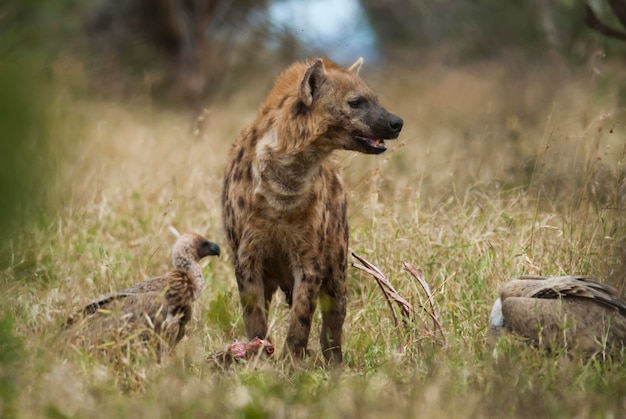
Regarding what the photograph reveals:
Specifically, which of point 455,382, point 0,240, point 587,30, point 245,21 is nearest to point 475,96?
point 245,21

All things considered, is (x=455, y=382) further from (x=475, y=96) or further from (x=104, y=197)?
(x=475, y=96)

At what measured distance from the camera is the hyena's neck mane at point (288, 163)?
4.62m

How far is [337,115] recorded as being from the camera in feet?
15.3

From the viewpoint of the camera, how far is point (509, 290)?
4504 mm

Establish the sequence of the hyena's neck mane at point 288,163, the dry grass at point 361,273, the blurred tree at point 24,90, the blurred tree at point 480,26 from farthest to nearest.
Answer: the blurred tree at point 480,26, the hyena's neck mane at point 288,163, the dry grass at point 361,273, the blurred tree at point 24,90

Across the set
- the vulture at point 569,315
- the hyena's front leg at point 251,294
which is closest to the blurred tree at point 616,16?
the vulture at point 569,315

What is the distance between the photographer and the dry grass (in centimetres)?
357

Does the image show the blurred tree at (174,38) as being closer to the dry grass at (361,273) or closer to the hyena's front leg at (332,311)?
the dry grass at (361,273)

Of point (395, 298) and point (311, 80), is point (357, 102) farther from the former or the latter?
point (395, 298)

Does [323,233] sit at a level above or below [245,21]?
below

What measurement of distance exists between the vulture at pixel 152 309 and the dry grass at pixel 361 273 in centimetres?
13

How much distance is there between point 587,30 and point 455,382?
428cm

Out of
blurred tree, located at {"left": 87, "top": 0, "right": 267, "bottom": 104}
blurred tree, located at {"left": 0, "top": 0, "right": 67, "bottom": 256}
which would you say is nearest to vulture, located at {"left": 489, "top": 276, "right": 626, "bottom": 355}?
blurred tree, located at {"left": 0, "top": 0, "right": 67, "bottom": 256}

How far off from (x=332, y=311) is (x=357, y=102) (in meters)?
1.08
